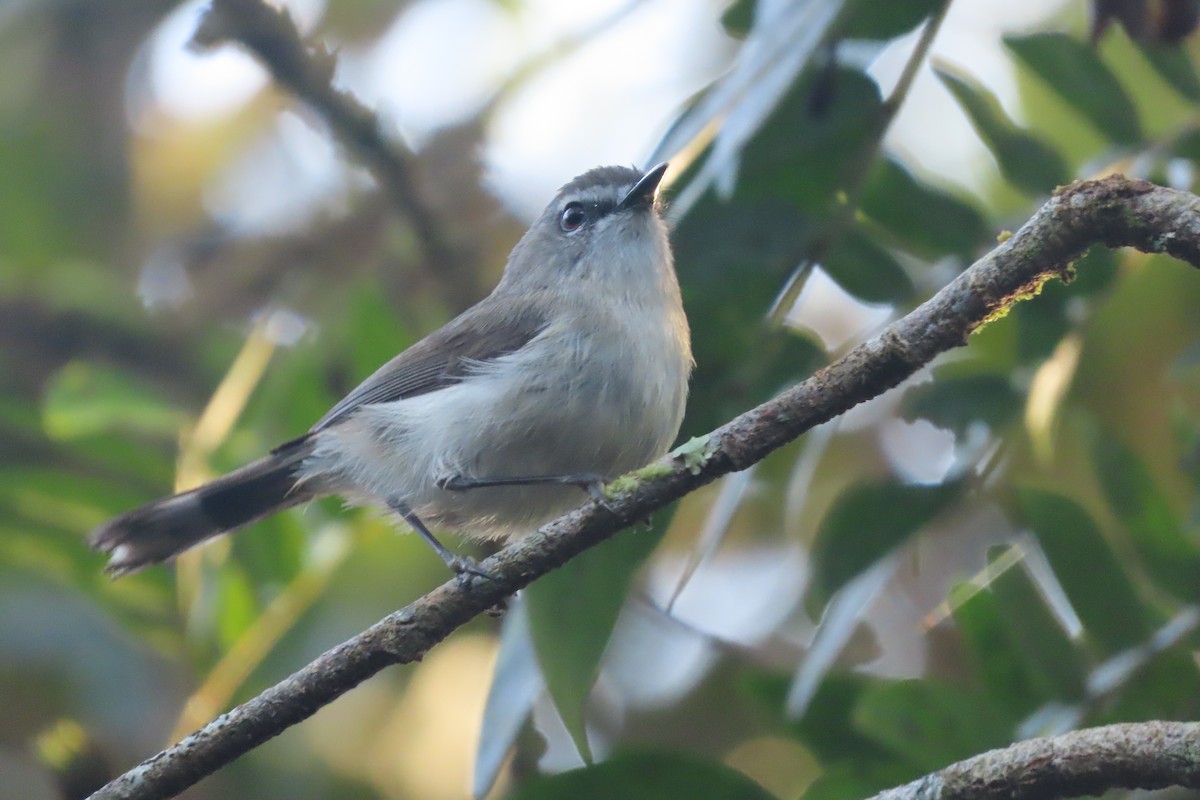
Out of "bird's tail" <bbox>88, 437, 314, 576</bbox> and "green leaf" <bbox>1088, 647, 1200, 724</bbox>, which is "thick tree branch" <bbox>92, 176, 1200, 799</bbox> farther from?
"bird's tail" <bbox>88, 437, 314, 576</bbox>

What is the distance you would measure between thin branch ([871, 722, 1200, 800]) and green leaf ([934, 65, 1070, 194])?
1.61 meters

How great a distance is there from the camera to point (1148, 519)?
255 cm

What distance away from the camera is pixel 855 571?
2588mm

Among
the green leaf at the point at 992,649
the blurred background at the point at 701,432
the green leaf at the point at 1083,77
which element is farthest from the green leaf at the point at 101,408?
the green leaf at the point at 1083,77

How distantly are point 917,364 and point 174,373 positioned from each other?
152 inches

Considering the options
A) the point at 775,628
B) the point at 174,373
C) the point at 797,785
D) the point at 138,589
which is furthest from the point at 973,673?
the point at 174,373

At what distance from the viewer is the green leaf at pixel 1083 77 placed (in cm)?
271

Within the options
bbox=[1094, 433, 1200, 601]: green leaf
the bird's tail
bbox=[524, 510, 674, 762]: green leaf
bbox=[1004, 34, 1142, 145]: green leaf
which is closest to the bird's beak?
bbox=[1004, 34, 1142, 145]: green leaf

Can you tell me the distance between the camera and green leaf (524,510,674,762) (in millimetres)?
2201

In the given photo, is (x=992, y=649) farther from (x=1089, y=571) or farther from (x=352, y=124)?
(x=352, y=124)

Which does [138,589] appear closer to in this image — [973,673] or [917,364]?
[973,673]

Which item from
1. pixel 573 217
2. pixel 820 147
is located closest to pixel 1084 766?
pixel 820 147

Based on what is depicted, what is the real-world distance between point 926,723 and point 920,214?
111cm

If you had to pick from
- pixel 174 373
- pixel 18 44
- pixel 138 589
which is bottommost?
pixel 138 589
